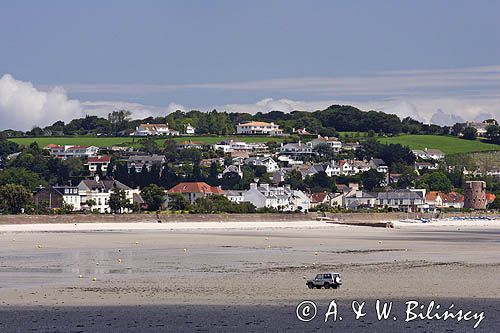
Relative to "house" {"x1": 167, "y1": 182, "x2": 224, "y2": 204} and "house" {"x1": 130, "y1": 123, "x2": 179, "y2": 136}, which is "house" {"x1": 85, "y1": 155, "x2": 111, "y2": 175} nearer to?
"house" {"x1": 167, "y1": 182, "x2": 224, "y2": 204}

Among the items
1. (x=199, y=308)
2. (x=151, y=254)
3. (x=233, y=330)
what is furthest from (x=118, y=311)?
(x=151, y=254)

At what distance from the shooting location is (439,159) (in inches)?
6093

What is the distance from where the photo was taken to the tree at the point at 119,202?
89.1m

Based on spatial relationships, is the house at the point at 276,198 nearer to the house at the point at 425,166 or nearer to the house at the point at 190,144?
the house at the point at 425,166

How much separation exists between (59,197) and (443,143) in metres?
87.5

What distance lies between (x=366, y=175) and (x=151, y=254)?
91515mm

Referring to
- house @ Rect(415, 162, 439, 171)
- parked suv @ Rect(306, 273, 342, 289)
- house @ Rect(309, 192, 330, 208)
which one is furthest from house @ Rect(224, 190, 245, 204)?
parked suv @ Rect(306, 273, 342, 289)

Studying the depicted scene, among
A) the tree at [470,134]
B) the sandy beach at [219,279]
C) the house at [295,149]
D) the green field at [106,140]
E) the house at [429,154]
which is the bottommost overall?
the sandy beach at [219,279]

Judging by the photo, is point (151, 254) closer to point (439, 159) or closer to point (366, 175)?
point (366, 175)

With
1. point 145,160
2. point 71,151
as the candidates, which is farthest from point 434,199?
point 71,151

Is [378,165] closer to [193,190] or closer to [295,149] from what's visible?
[295,149]

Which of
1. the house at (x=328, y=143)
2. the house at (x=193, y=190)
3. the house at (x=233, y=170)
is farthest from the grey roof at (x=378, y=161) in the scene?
the house at (x=193, y=190)

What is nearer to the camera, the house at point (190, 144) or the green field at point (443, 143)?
the house at point (190, 144)

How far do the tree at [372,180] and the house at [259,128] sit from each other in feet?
187
